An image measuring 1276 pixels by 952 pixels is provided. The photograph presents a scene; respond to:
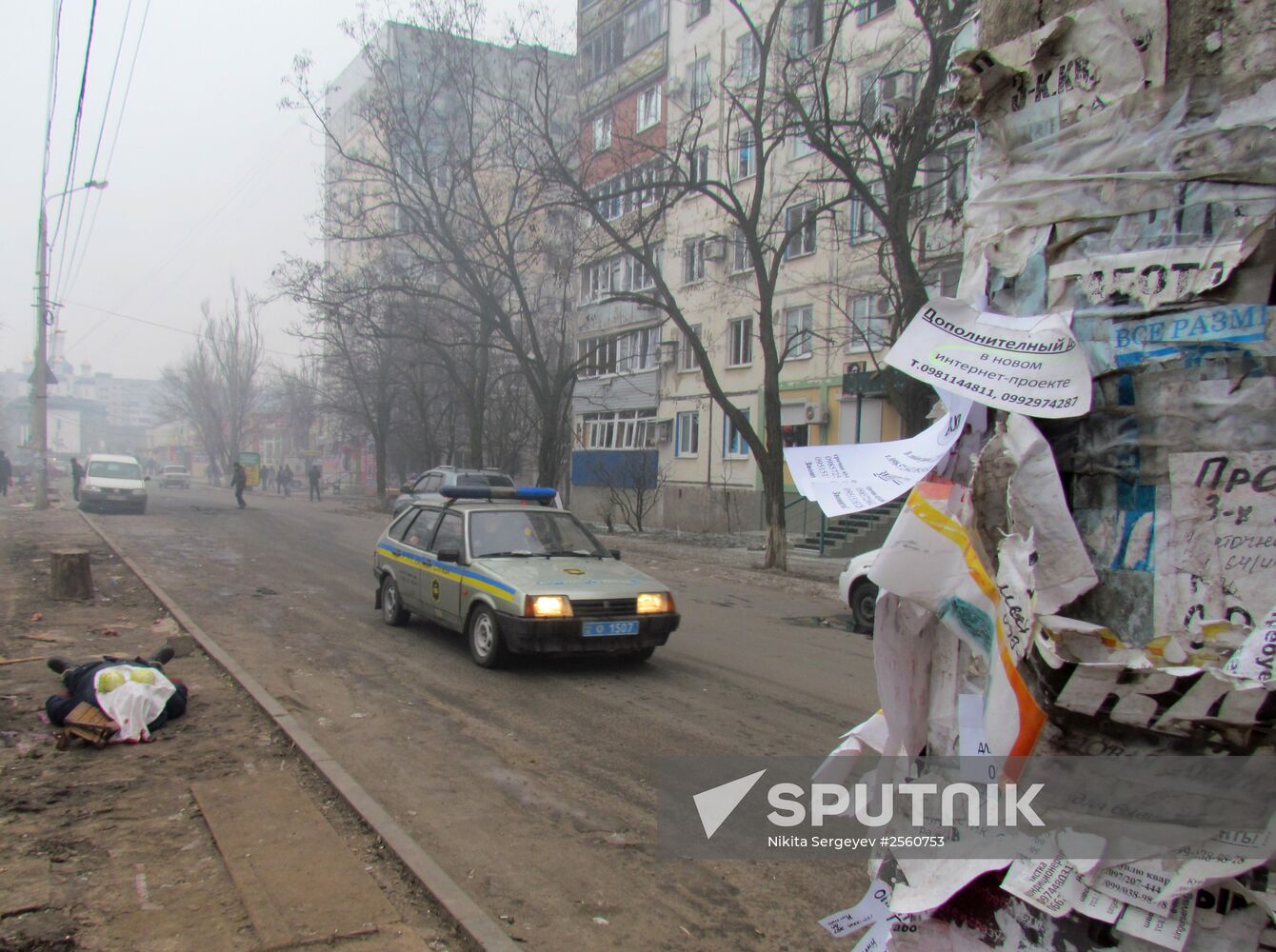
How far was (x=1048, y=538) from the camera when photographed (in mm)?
1461

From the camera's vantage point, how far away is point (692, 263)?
108 ft

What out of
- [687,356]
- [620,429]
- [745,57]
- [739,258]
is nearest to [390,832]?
[745,57]

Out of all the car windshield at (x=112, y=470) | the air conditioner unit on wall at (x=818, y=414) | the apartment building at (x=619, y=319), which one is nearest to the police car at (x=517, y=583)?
the air conditioner unit on wall at (x=818, y=414)

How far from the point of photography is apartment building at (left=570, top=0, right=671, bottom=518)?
3064 centimetres

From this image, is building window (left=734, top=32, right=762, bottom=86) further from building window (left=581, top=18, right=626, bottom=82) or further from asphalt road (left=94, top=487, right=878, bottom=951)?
asphalt road (left=94, top=487, right=878, bottom=951)

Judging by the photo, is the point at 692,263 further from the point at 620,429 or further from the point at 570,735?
the point at 570,735

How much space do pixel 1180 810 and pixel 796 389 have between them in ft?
88.2

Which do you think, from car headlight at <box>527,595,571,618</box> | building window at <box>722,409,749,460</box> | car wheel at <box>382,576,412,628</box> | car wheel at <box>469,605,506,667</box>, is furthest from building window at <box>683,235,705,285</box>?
car headlight at <box>527,595,571,618</box>

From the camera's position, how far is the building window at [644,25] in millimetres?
32469

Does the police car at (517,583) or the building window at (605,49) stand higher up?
the building window at (605,49)

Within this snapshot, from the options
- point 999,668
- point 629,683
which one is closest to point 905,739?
point 999,668

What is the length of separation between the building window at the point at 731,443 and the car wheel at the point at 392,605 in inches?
790

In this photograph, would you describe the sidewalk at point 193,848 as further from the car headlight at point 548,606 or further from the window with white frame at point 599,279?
the window with white frame at point 599,279

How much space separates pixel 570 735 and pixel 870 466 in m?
4.79
